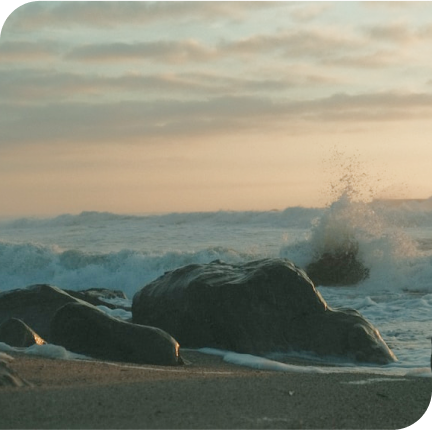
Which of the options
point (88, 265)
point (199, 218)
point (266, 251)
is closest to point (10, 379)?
point (88, 265)

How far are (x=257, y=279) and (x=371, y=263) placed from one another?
8.59 m

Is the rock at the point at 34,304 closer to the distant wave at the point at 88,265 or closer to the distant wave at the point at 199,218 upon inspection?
the distant wave at the point at 88,265

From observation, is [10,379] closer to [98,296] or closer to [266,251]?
[98,296]

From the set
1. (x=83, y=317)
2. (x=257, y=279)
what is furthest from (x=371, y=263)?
(x=83, y=317)

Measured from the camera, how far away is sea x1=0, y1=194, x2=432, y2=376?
993 centimetres

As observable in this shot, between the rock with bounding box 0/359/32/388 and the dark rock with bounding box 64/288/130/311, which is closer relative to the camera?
the rock with bounding box 0/359/32/388

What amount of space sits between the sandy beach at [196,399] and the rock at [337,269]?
929 cm

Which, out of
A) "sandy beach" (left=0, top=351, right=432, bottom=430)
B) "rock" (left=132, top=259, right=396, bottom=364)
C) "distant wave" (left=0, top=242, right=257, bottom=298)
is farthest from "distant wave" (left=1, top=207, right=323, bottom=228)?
"sandy beach" (left=0, top=351, right=432, bottom=430)

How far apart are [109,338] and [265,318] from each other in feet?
6.02

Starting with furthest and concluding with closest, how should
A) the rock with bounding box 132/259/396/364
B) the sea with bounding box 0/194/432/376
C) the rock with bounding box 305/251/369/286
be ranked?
the rock with bounding box 305/251/369/286 → the sea with bounding box 0/194/432/376 → the rock with bounding box 132/259/396/364

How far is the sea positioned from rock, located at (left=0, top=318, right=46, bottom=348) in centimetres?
177

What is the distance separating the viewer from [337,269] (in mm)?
16328

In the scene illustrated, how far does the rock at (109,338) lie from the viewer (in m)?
6.46

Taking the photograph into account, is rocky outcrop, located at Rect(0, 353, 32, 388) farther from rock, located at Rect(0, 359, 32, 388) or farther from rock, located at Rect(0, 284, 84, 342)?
rock, located at Rect(0, 284, 84, 342)
